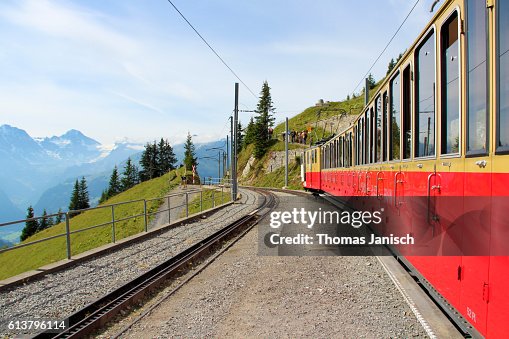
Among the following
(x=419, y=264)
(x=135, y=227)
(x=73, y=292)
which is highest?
(x=419, y=264)

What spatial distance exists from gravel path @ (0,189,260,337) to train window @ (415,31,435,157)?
18.3 ft

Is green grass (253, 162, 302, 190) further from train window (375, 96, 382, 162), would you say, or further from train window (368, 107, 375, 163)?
train window (375, 96, 382, 162)

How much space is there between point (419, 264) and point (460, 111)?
99.0 inches

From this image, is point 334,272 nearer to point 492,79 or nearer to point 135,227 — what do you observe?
point 492,79

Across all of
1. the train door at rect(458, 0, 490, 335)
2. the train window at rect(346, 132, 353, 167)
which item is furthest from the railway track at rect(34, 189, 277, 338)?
the train window at rect(346, 132, 353, 167)

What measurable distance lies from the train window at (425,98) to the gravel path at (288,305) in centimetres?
225

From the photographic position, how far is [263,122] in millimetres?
89875

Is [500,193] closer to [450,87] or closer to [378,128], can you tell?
[450,87]

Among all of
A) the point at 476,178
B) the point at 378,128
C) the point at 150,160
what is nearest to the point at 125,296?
the point at 476,178

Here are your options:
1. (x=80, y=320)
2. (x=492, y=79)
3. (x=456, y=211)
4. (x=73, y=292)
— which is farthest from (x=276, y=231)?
Answer: (x=492, y=79)

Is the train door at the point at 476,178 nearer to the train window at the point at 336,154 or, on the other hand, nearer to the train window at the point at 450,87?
the train window at the point at 450,87

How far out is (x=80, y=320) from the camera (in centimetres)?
584

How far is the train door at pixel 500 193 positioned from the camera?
2.87 metres

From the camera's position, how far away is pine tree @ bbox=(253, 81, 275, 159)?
73.9m
